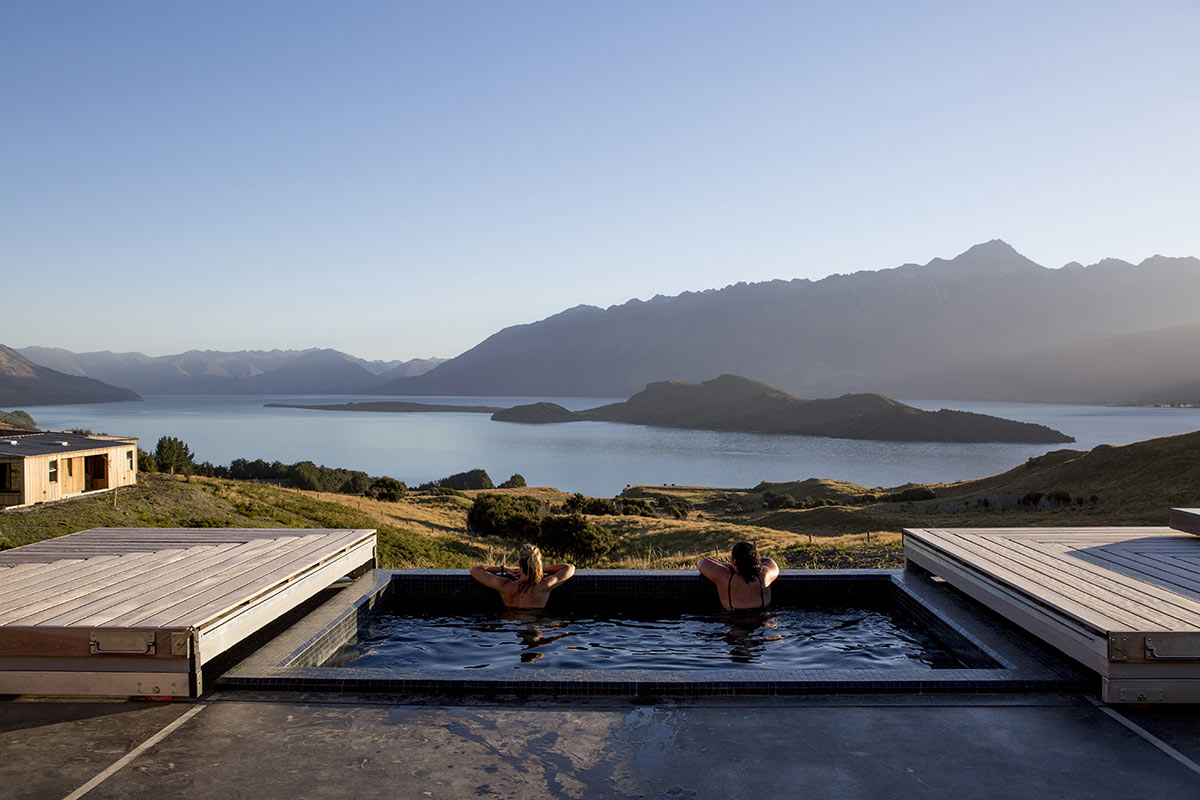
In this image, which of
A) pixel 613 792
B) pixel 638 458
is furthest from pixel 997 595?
pixel 638 458

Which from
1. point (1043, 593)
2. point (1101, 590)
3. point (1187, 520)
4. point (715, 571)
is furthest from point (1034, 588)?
point (1187, 520)

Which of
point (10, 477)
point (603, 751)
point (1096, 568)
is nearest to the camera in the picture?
point (603, 751)

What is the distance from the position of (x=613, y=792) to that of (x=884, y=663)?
338 centimetres

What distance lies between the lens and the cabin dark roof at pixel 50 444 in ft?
55.0

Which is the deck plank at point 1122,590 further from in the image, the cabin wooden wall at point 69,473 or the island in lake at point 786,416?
the island in lake at point 786,416

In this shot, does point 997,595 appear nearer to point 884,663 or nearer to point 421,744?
point 884,663

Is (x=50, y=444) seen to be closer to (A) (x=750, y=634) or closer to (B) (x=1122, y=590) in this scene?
(A) (x=750, y=634)

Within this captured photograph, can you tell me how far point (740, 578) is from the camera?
22.3 feet

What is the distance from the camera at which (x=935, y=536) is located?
684cm

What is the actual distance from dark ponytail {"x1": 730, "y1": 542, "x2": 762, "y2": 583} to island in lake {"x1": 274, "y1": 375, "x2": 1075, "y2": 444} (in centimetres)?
11072

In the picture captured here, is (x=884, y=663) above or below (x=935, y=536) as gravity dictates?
below

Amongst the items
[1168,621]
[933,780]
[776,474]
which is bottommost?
[776,474]

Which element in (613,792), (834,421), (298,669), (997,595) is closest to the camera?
(613,792)

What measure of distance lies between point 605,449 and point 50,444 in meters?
83.1
